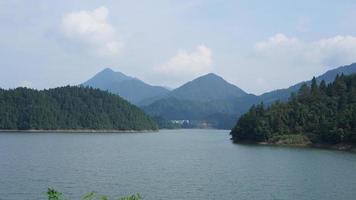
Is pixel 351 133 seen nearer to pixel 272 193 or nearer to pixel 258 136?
pixel 258 136

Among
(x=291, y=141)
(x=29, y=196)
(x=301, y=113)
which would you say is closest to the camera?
(x=29, y=196)

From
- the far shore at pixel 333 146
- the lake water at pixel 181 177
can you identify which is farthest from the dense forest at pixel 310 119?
the lake water at pixel 181 177

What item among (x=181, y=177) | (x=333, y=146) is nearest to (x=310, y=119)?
(x=333, y=146)

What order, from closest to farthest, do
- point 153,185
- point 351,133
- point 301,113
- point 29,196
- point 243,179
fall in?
point 29,196 < point 153,185 < point 243,179 < point 351,133 < point 301,113

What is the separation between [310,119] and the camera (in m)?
128

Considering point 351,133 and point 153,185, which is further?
point 351,133

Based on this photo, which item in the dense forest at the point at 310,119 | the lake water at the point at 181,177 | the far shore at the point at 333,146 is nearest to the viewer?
the lake water at the point at 181,177

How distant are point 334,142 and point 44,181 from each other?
75.3 meters

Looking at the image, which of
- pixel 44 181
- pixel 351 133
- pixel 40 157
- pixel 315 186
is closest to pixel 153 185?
pixel 44 181

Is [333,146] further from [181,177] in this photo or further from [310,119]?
[181,177]

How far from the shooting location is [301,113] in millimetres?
130625

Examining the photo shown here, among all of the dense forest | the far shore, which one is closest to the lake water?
the far shore

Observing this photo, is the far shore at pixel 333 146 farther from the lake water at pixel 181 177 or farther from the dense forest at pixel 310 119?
the lake water at pixel 181 177

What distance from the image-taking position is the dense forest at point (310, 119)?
11250 cm
